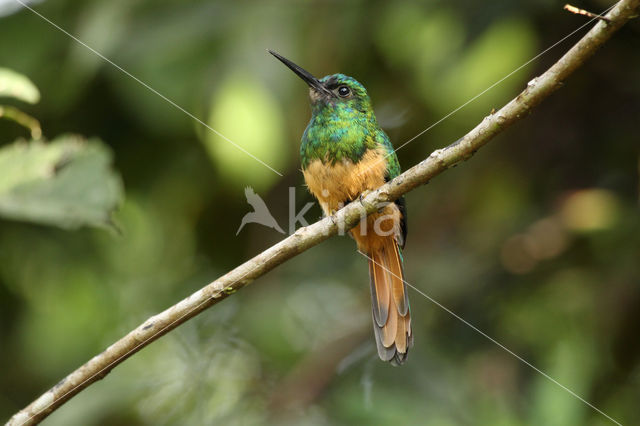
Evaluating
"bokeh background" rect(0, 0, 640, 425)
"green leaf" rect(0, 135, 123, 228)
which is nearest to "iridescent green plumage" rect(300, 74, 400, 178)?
"bokeh background" rect(0, 0, 640, 425)

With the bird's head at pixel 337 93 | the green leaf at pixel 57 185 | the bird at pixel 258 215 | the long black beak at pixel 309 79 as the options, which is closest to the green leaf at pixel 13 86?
the green leaf at pixel 57 185

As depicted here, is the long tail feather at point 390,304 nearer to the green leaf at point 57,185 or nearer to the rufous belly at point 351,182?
the rufous belly at point 351,182

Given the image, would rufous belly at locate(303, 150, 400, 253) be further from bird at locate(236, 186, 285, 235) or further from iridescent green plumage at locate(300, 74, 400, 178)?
bird at locate(236, 186, 285, 235)

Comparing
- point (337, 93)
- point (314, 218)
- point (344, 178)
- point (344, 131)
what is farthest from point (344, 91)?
point (314, 218)

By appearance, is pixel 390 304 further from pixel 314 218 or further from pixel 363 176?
pixel 314 218

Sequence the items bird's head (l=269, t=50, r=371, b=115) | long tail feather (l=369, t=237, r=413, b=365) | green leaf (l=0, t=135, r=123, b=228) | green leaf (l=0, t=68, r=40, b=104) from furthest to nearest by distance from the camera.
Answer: bird's head (l=269, t=50, r=371, b=115) → long tail feather (l=369, t=237, r=413, b=365) → green leaf (l=0, t=68, r=40, b=104) → green leaf (l=0, t=135, r=123, b=228)

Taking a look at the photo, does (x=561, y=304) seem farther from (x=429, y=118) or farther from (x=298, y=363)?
(x=298, y=363)

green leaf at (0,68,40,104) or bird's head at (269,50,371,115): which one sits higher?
green leaf at (0,68,40,104)
